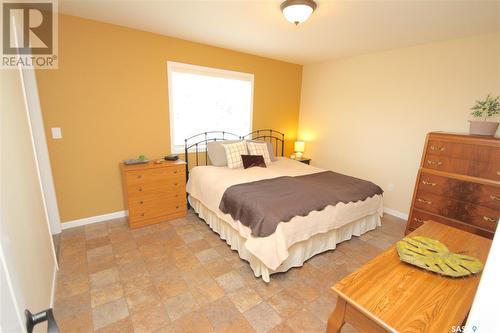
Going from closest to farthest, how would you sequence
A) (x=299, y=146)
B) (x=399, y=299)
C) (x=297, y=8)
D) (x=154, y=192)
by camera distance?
1. (x=399, y=299)
2. (x=297, y=8)
3. (x=154, y=192)
4. (x=299, y=146)

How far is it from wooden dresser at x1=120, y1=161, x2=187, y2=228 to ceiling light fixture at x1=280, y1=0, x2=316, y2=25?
212cm

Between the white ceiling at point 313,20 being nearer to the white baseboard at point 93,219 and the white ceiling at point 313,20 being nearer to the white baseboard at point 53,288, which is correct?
A: the white baseboard at point 93,219

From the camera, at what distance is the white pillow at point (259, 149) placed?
3.51 m

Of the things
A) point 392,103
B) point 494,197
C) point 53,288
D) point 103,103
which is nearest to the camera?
point 53,288

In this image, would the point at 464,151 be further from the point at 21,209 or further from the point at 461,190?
the point at 21,209

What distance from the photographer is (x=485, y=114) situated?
265 cm

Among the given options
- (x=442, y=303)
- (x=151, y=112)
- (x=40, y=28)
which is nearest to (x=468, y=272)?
(x=442, y=303)

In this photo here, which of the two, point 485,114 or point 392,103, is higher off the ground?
point 392,103

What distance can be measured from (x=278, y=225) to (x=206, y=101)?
8.13 ft

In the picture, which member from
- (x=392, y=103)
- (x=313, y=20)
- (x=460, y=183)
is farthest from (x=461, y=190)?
(x=313, y=20)

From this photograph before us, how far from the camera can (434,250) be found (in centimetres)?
145

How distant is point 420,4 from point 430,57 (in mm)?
Result: 1335

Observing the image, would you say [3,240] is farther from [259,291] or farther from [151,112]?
[151,112]

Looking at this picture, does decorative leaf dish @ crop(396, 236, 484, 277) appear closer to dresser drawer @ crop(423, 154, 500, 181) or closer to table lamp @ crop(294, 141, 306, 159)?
dresser drawer @ crop(423, 154, 500, 181)
